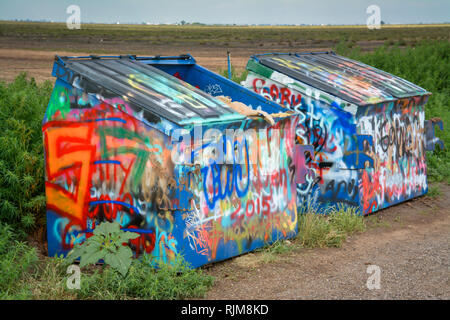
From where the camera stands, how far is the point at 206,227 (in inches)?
202

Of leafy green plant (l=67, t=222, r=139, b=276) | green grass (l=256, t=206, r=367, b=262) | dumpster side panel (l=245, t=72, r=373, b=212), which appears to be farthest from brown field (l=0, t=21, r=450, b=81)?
leafy green plant (l=67, t=222, r=139, b=276)

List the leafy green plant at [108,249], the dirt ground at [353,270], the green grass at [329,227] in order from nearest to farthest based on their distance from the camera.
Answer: the leafy green plant at [108,249] → the dirt ground at [353,270] → the green grass at [329,227]

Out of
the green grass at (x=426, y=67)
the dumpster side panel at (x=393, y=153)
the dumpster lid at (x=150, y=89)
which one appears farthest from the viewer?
the green grass at (x=426, y=67)

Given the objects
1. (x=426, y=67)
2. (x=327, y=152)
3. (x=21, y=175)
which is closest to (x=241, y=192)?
(x=327, y=152)

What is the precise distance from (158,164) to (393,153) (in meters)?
3.97

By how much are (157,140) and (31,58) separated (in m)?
25.6

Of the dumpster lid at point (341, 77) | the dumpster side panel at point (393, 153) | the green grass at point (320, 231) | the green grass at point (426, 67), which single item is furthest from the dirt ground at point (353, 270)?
the green grass at point (426, 67)

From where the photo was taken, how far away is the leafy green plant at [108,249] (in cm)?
464

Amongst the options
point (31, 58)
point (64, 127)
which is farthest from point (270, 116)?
point (31, 58)

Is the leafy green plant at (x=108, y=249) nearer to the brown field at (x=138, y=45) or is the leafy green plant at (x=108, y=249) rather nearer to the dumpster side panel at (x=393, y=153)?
the dumpster side panel at (x=393, y=153)

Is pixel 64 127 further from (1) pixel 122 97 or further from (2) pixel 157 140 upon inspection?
(2) pixel 157 140

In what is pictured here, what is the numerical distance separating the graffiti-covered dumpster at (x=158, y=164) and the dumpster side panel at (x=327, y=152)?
1.16 metres

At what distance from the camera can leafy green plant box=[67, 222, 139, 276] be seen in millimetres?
4645

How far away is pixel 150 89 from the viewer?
5.43 meters
